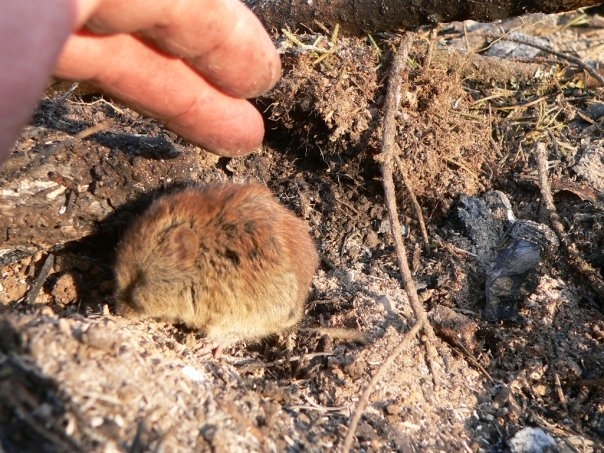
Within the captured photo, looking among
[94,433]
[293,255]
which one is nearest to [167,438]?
[94,433]

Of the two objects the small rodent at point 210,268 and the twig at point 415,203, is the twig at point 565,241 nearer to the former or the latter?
the twig at point 415,203

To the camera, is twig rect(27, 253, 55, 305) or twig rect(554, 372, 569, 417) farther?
twig rect(27, 253, 55, 305)

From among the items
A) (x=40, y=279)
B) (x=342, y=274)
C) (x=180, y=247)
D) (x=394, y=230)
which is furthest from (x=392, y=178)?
(x=40, y=279)

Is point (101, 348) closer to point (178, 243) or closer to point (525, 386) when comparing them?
point (178, 243)

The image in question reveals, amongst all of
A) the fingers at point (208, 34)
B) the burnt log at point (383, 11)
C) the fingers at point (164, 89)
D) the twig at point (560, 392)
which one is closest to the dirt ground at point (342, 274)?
the twig at point (560, 392)

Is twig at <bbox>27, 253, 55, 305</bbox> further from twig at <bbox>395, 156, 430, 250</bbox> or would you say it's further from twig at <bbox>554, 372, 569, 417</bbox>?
twig at <bbox>554, 372, 569, 417</bbox>

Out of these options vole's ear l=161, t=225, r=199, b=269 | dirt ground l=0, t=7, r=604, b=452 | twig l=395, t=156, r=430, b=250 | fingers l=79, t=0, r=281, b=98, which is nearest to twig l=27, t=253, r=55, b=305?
dirt ground l=0, t=7, r=604, b=452

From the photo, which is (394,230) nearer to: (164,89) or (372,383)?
(372,383)
